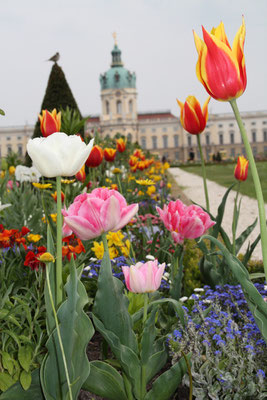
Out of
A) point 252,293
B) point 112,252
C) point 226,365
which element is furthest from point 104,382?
point 112,252

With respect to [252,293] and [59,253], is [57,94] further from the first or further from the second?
[252,293]

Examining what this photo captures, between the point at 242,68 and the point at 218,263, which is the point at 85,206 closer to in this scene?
the point at 242,68

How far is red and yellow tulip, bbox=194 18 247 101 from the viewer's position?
102 cm

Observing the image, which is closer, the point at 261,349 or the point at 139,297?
the point at 261,349

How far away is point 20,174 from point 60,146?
279 cm

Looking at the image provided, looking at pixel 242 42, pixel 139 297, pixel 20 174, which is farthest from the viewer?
pixel 20 174

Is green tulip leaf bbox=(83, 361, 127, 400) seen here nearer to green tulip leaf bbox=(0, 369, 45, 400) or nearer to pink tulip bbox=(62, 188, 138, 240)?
green tulip leaf bbox=(0, 369, 45, 400)

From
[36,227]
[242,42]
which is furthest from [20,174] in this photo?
[242,42]

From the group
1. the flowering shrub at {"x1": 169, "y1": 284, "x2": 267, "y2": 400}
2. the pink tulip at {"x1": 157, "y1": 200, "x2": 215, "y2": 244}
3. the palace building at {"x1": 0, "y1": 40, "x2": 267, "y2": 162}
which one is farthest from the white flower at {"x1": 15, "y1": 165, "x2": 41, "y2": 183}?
the palace building at {"x1": 0, "y1": 40, "x2": 267, "y2": 162}

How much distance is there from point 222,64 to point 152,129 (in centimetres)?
6121

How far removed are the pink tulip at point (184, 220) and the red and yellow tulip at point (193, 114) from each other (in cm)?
37


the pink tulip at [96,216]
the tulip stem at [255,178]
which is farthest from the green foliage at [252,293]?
the pink tulip at [96,216]

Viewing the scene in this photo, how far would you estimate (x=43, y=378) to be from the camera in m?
1.11

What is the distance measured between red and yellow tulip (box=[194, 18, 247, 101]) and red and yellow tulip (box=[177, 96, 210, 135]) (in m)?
0.57
